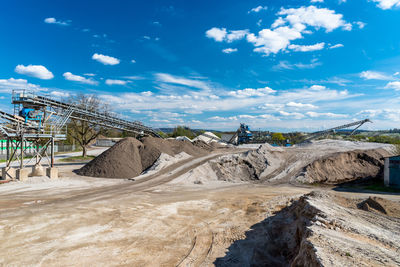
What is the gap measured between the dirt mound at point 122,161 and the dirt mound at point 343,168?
57.3 feet

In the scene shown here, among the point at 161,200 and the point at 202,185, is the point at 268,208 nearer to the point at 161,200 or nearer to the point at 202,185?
the point at 161,200

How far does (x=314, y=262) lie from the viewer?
482 cm

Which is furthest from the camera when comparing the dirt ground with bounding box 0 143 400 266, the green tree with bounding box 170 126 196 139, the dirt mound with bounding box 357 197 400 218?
the green tree with bounding box 170 126 196 139

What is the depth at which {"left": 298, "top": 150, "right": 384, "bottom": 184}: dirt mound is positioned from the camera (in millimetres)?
23641

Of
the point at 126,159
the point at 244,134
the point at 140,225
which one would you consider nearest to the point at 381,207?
Result: the point at 140,225

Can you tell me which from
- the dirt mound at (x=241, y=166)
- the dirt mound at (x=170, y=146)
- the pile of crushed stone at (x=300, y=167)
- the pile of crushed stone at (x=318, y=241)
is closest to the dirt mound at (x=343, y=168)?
the pile of crushed stone at (x=300, y=167)

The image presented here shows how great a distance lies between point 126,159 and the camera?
25812mm

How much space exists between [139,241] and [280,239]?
5.55 metres

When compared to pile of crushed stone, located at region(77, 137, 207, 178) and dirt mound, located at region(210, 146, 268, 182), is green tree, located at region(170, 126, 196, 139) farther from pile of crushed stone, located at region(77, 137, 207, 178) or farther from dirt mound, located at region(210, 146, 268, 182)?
dirt mound, located at region(210, 146, 268, 182)

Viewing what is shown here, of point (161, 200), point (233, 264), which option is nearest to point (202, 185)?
point (161, 200)

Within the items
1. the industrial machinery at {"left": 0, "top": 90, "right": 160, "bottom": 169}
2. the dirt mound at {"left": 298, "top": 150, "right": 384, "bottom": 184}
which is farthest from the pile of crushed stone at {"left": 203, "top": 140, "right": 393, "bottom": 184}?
the industrial machinery at {"left": 0, "top": 90, "right": 160, "bottom": 169}

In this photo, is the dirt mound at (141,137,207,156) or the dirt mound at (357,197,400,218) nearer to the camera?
the dirt mound at (357,197,400,218)

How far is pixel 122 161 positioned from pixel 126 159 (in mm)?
675

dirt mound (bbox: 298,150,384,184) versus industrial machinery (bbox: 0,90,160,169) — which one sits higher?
industrial machinery (bbox: 0,90,160,169)
